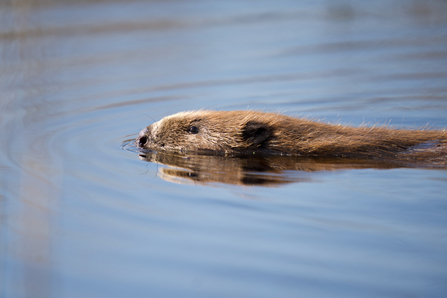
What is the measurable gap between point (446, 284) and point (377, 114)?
451 cm

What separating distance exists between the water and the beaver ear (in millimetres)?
323

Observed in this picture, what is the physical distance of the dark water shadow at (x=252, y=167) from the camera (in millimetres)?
4270

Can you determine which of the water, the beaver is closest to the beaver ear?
the beaver

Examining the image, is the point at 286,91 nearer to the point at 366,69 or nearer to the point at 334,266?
the point at 366,69

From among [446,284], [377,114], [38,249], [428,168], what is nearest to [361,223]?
[446,284]

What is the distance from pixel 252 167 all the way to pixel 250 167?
2 centimetres

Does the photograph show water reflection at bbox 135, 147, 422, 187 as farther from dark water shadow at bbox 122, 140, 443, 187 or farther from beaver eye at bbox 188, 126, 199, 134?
beaver eye at bbox 188, 126, 199, 134

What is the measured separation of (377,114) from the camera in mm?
6836

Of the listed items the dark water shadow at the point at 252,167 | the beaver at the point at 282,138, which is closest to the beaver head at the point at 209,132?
the beaver at the point at 282,138

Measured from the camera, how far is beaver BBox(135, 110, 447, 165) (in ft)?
15.3

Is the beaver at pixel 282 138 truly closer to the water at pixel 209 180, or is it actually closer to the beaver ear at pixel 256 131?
the beaver ear at pixel 256 131

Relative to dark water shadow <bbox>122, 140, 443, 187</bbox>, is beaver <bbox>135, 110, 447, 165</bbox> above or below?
above

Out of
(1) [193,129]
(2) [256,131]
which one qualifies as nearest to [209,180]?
(2) [256,131]

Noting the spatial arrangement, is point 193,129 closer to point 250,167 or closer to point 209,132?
point 209,132
